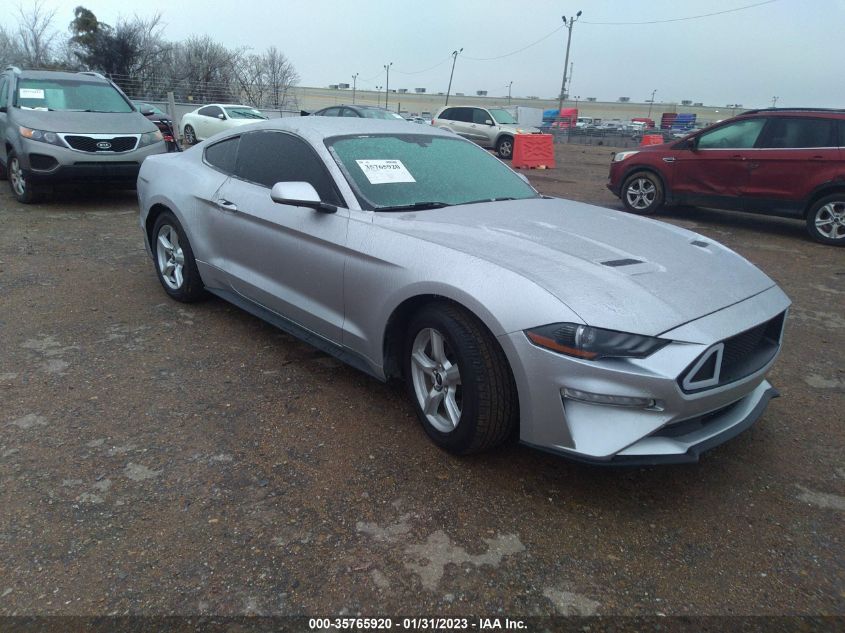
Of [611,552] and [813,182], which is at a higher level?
[813,182]

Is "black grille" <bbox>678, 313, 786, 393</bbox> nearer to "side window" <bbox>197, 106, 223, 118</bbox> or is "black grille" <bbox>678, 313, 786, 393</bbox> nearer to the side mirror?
the side mirror

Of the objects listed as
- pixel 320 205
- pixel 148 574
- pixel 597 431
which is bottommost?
pixel 148 574

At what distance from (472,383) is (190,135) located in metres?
19.4

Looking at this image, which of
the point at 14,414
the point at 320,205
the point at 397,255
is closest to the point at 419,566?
the point at 397,255

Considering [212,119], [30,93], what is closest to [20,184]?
[30,93]

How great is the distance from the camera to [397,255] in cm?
296

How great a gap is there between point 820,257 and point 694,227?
1.85 m

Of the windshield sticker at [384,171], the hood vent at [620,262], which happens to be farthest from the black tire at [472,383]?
the windshield sticker at [384,171]

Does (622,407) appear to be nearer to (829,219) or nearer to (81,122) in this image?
(829,219)

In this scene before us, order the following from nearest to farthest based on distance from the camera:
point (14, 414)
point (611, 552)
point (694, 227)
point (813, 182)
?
point (611, 552), point (14, 414), point (813, 182), point (694, 227)

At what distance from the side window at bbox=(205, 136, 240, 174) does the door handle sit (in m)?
0.26

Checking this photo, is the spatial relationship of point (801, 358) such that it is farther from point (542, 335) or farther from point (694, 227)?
point (694, 227)

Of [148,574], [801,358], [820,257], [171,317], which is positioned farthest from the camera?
[820,257]

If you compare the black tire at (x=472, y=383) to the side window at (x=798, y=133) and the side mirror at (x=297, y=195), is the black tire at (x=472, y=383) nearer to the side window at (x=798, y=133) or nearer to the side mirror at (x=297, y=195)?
the side mirror at (x=297, y=195)
